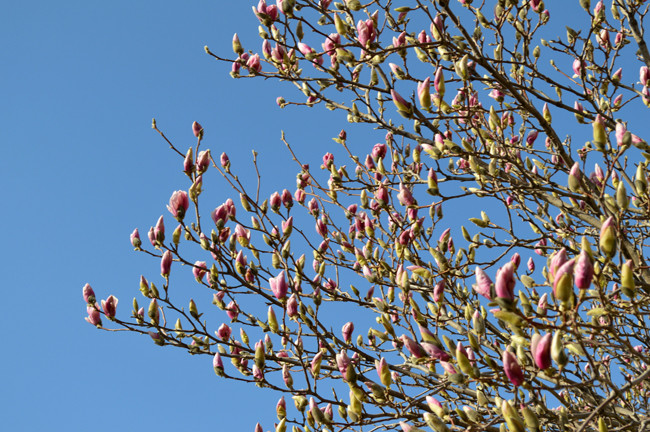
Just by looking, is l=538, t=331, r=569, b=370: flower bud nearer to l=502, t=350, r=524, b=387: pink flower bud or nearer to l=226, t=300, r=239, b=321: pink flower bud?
l=502, t=350, r=524, b=387: pink flower bud

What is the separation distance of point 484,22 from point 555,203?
1.18 metres

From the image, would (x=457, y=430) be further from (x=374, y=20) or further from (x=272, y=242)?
(x=374, y=20)

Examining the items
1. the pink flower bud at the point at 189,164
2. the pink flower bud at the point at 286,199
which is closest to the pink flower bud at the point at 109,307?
the pink flower bud at the point at 189,164

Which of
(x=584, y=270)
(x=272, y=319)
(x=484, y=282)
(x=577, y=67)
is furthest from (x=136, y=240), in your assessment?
(x=577, y=67)

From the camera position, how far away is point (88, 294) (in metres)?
3.06

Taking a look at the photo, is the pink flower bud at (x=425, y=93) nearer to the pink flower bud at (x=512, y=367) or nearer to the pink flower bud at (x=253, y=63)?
the pink flower bud at (x=253, y=63)

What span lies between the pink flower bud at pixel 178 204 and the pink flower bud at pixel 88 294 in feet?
2.34

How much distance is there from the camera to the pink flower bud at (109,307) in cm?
299

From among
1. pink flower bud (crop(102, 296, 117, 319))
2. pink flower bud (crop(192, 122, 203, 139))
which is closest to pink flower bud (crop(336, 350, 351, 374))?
pink flower bud (crop(102, 296, 117, 319))

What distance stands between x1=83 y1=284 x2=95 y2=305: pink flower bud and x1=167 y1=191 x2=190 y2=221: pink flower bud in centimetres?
71

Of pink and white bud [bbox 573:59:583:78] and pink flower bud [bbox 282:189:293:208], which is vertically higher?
pink and white bud [bbox 573:59:583:78]

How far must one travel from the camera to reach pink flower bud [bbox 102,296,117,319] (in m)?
2.99

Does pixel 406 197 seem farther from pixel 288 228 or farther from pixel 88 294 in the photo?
pixel 88 294

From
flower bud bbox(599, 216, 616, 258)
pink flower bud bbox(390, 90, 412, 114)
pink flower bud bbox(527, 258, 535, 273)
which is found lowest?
flower bud bbox(599, 216, 616, 258)
